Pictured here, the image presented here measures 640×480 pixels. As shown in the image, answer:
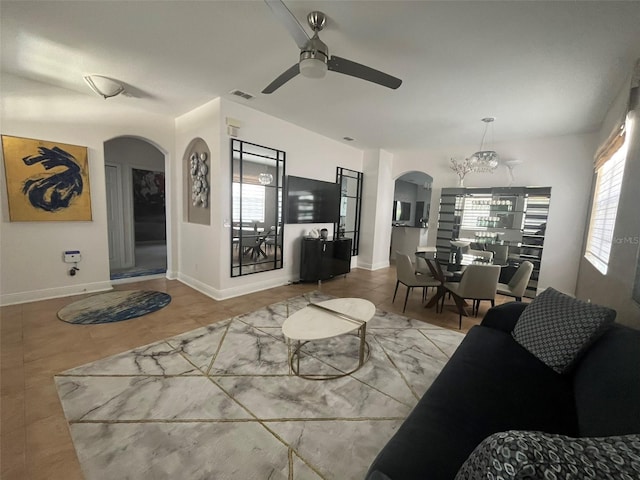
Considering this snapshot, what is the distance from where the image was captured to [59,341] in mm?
2516

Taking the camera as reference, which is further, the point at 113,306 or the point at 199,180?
the point at 199,180

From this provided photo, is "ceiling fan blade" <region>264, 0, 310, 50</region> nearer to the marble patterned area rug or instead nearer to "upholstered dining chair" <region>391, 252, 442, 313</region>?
the marble patterned area rug

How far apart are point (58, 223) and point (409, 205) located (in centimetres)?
974

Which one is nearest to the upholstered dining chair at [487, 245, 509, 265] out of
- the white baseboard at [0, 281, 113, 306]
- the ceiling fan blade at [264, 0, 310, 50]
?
the ceiling fan blade at [264, 0, 310, 50]

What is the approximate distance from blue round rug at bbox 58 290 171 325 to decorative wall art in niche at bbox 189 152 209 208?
152cm

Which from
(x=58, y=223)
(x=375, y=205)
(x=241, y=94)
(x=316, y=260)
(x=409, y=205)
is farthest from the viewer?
(x=409, y=205)

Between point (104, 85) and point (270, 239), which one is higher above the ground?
point (104, 85)

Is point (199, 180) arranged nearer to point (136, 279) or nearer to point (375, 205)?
point (136, 279)

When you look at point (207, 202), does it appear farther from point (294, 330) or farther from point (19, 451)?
point (19, 451)

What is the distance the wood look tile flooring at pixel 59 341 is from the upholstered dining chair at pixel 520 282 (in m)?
0.52

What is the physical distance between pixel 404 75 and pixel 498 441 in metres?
3.05

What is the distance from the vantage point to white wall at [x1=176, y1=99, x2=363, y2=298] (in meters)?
3.69

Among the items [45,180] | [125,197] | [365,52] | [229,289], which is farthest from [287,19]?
[125,197]

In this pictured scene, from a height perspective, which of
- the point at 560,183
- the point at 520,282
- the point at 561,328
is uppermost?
the point at 560,183
